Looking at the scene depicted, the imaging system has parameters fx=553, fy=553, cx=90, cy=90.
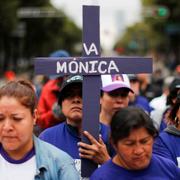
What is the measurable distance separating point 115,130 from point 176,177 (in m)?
0.43

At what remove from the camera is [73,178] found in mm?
2857

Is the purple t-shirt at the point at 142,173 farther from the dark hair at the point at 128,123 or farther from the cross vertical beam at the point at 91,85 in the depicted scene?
the cross vertical beam at the point at 91,85

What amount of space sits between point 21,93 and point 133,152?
650mm

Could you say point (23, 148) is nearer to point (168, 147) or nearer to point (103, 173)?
point (103, 173)

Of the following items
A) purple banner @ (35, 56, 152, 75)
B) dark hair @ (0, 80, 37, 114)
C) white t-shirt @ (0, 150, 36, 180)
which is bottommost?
white t-shirt @ (0, 150, 36, 180)

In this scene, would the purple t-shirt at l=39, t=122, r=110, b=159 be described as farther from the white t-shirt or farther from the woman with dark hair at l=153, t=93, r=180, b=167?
the white t-shirt

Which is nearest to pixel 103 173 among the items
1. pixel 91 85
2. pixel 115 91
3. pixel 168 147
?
pixel 91 85

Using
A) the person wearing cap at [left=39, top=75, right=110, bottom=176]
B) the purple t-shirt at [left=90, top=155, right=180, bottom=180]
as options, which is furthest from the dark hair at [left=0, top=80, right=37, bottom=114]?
the person wearing cap at [left=39, top=75, right=110, bottom=176]

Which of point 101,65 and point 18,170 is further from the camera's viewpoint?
point 101,65

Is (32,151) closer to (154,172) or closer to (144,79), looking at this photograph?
(154,172)

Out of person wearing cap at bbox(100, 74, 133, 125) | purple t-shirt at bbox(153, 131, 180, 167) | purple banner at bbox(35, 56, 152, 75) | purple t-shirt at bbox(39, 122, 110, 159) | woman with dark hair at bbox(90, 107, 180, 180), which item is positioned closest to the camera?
woman with dark hair at bbox(90, 107, 180, 180)

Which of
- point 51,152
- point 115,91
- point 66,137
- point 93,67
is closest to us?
point 51,152

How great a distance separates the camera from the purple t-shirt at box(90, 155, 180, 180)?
9.38 feet

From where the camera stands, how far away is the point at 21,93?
286cm
